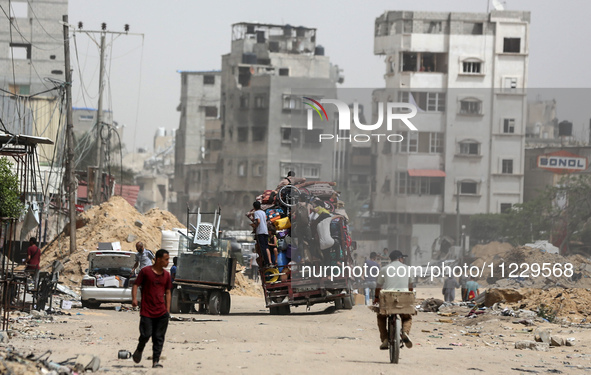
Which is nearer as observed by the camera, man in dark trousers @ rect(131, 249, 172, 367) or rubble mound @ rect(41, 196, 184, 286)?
man in dark trousers @ rect(131, 249, 172, 367)

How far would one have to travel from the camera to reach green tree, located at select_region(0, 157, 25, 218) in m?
27.9

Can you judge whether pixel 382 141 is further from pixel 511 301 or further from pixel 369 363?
pixel 369 363

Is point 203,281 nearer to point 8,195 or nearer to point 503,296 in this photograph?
point 503,296

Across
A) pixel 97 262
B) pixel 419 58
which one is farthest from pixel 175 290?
pixel 419 58

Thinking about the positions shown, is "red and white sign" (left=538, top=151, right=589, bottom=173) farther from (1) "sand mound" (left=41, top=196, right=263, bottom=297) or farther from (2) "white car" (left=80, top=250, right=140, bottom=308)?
(2) "white car" (left=80, top=250, right=140, bottom=308)

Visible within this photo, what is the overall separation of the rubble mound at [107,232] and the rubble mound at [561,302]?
547 inches

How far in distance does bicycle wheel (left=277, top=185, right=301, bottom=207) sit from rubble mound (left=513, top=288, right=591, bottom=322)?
5.85 m

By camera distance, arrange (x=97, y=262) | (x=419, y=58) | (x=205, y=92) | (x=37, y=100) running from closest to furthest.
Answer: (x=97, y=262) < (x=37, y=100) < (x=419, y=58) < (x=205, y=92)

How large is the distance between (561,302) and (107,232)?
16702 mm

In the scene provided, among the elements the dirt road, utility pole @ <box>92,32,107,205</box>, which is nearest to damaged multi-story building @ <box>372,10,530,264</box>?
the dirt road

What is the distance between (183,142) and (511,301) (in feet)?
304

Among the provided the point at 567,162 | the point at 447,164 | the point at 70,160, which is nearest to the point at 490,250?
the point at 567,162

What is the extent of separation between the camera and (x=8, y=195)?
28250 mm

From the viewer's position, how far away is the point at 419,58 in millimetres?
69250
